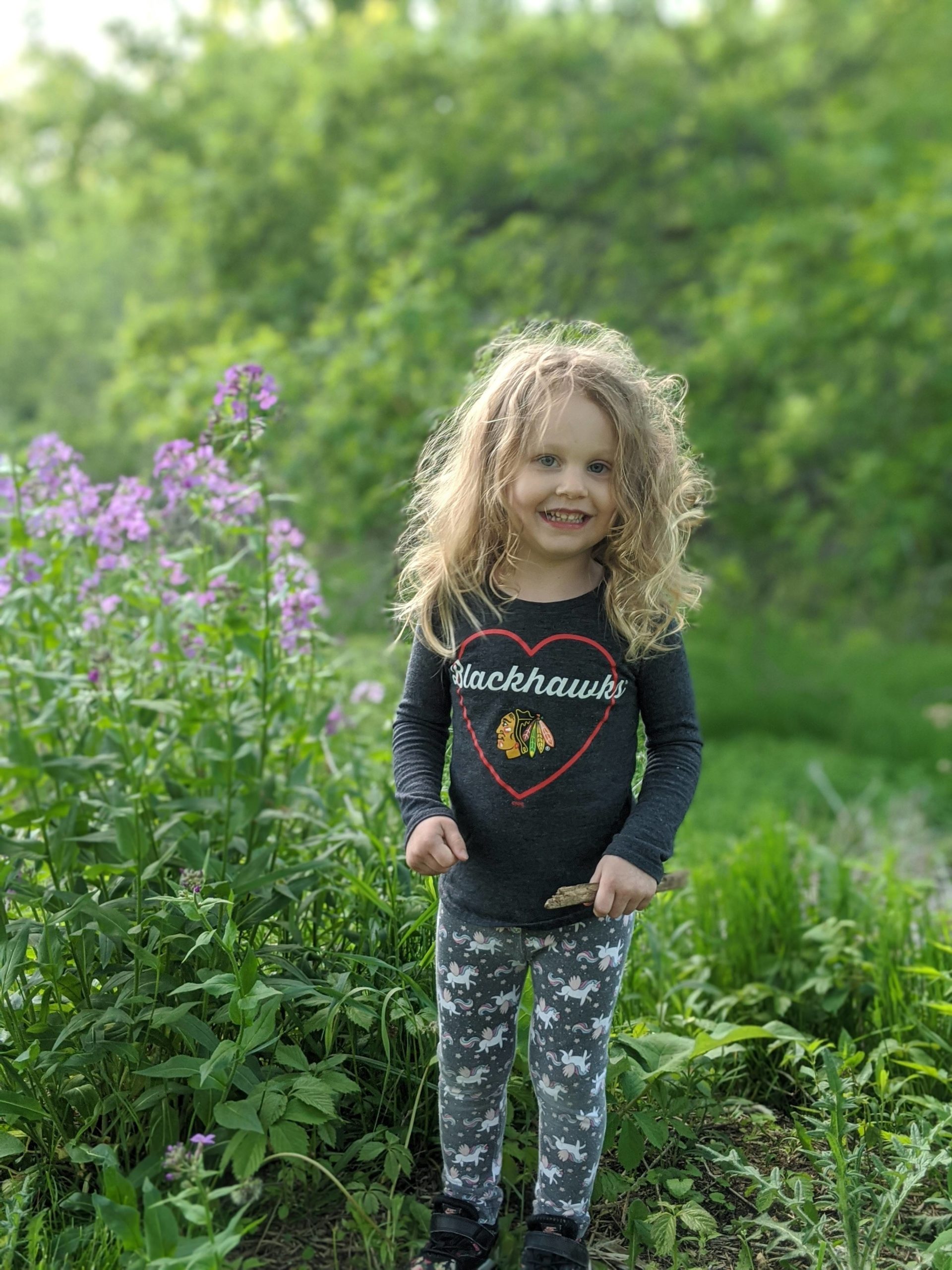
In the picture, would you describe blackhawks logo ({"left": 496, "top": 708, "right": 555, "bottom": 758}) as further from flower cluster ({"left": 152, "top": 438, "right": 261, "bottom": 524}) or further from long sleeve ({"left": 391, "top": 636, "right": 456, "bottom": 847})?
flower cluster ({"left": 152, "top": 438, "right": 261, "bottom": 524})

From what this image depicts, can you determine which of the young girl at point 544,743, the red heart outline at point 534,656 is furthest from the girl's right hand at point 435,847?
the red heart outline at point 534,656

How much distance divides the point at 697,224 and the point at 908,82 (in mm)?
3735

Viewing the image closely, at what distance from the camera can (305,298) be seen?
8062 mm

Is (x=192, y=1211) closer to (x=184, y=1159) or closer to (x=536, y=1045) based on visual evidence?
(x=184, y=1159)

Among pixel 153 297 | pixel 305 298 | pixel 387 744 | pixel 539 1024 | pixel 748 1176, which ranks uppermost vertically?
pixel 153 297

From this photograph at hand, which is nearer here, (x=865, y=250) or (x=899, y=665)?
(x=865, y=250)

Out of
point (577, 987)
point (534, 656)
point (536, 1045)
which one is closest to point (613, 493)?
point (534, 656)

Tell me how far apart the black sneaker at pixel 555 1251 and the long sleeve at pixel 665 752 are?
60cm

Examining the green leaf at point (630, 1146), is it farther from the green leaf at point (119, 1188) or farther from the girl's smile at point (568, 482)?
the girl's smile at point (568, 482)

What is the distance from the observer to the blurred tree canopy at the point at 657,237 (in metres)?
6.80

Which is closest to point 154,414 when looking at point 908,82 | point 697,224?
point 697,224

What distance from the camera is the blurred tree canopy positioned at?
6.80m

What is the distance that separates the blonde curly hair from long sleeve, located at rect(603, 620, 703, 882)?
0.14 ft

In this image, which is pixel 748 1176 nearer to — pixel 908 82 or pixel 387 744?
pixel 387 744
